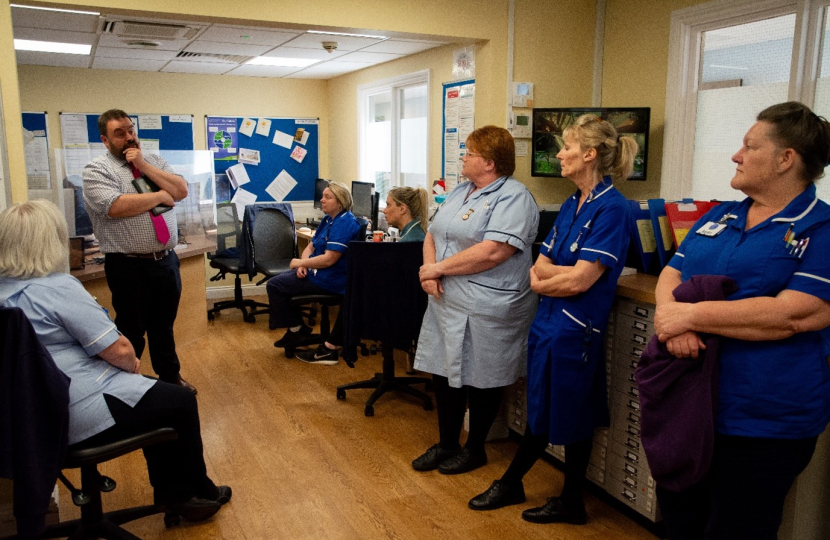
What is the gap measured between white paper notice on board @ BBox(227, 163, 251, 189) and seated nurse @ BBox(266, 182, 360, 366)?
2.54 meters

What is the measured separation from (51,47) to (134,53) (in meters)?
0.56

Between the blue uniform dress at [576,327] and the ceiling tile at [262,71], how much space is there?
4.31m

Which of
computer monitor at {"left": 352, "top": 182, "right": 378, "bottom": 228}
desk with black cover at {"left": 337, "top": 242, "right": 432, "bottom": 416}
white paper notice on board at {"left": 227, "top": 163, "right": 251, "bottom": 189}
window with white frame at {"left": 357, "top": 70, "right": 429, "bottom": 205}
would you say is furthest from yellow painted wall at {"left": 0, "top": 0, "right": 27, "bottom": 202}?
white paper notice on board at {"left": 227, "top": 163, "right": 251, "bottom": 189}

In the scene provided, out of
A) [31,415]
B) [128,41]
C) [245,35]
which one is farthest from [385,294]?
[128,41]

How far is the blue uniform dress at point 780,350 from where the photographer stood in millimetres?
1434

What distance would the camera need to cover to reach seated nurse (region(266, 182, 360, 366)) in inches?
159

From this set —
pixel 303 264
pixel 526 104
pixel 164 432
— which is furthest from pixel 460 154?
pixel 164 432

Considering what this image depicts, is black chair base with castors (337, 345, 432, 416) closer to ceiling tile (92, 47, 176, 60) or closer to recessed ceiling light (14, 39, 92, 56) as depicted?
ceiling tile (92, 47, 176, 60)

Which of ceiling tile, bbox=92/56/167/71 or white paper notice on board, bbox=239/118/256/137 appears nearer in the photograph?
ceiling tile, bbox=92/56/167/71

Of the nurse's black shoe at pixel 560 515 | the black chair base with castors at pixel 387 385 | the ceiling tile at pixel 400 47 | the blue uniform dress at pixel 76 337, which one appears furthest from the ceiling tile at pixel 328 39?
the nurse's black shoe at pixel 560 515

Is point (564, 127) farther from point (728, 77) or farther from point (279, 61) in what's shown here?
point (279, 61)

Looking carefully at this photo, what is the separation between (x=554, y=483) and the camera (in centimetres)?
272

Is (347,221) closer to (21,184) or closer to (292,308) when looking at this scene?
(292,308)

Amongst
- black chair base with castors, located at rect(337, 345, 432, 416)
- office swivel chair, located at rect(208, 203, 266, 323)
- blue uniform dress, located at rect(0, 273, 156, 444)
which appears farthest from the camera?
office swivel chair, located at rect(208, 203, 266, 323)
